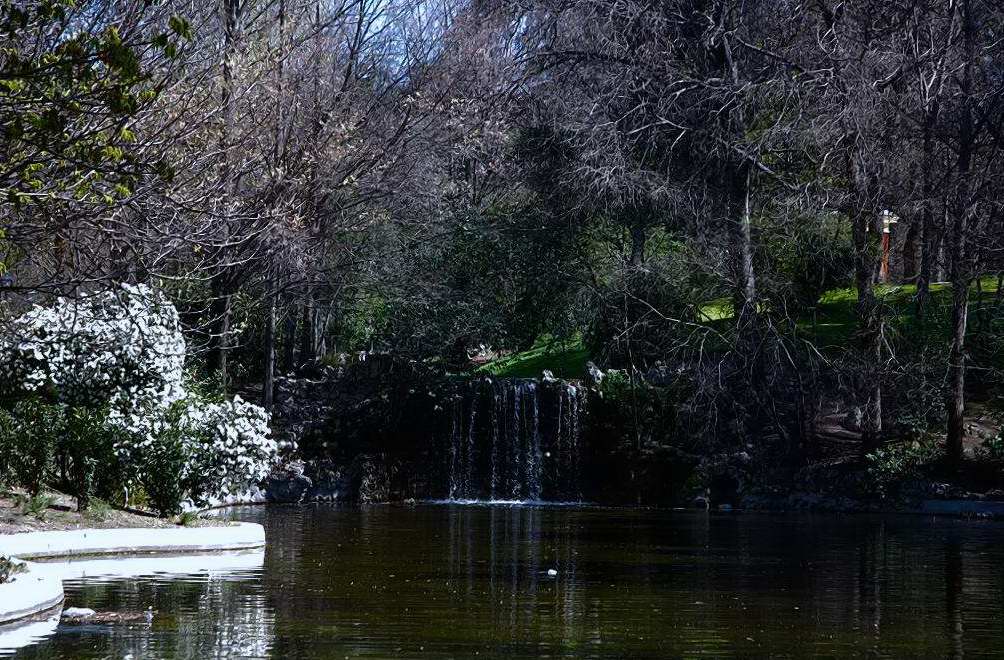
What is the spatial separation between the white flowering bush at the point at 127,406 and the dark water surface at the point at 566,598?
152cm

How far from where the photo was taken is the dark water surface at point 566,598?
985 centimetres

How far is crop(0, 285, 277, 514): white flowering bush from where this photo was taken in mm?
17656

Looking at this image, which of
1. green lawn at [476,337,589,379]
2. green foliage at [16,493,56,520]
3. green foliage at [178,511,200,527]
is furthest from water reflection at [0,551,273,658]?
green lawn at [476,337,589,379]

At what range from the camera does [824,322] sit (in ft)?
119

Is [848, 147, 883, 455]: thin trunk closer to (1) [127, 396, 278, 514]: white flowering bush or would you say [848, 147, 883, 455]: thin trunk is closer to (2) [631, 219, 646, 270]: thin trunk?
(2) [631, 219, 646, 270]: thin trunk

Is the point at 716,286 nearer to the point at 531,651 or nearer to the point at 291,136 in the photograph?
the point at 291,136

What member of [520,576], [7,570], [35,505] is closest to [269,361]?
[35,505]

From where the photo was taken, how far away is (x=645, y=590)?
531 inches

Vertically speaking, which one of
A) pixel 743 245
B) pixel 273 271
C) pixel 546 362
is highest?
pixel 743 245

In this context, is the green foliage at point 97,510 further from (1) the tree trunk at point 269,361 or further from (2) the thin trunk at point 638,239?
(2) the thin trunk at point 638,239

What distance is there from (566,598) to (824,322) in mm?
24708

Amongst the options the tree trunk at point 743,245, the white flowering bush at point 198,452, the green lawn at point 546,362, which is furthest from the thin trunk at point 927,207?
the white flowering bush at point 198,452

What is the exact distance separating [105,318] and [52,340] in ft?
2.81

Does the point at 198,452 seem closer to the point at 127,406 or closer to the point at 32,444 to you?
the point at 32,444
